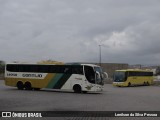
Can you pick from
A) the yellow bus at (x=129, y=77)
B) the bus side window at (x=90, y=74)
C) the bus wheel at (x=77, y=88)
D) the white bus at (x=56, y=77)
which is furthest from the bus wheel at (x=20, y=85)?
the yellow bus at (x=129, y=77)

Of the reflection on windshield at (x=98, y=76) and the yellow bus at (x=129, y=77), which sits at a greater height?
the reflection on windshield at (x=98, y=76)

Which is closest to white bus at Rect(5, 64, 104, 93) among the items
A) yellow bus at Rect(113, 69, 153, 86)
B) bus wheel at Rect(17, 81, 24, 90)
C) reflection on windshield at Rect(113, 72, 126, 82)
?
bus wheel at Rect(17, 81, 24, 90)

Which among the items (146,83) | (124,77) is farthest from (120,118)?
(146,83)

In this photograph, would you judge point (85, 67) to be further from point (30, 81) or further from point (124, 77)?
point (124, 77)

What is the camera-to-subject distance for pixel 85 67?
1374 inches

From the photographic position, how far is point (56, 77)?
3609 cm

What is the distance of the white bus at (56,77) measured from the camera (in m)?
34.8

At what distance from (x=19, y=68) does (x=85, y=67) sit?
707cm

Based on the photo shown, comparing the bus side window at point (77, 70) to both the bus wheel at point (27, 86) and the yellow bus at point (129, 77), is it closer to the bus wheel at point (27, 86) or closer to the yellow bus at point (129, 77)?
the bus wheel at point (27, 86)

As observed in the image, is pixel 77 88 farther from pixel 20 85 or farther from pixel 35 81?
pixel 20 85

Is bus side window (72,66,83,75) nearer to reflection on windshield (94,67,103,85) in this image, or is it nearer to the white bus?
the white bus

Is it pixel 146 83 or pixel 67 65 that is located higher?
pixel 67 65

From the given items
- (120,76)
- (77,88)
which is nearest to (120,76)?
(120,76)

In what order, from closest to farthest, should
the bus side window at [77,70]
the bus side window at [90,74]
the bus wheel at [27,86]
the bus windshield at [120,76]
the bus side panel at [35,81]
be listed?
the bus side window at [90,74] → the bus side window at [77,70] → the bus side panel at [35,81] → the bus wheel at [27,86] → the bus windshield at [120,76]
